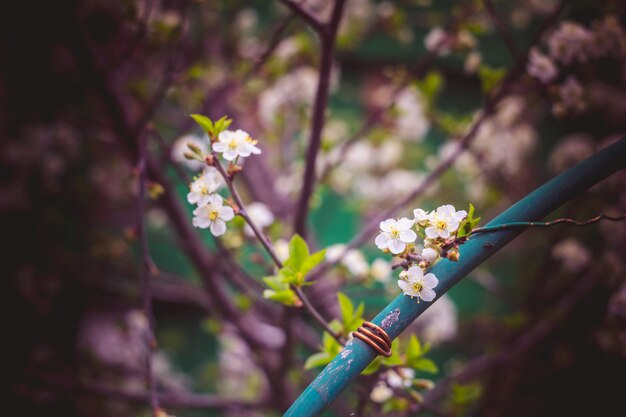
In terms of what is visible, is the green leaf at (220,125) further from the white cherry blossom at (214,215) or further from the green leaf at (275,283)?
the green leaf at (275,283)

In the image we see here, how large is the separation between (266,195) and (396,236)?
8.18 ft

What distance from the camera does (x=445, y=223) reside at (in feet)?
3.39

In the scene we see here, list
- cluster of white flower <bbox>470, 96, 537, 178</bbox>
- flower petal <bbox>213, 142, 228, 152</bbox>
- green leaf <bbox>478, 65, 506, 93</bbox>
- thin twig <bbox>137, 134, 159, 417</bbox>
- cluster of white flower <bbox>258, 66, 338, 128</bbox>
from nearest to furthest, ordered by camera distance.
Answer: flower petal <bbox>213, 142, 228, 152</bbox>
thin twig <bbox>137, 134, 159, 417</bbox>
green leaf <bbox>478, 65, 506, 93</bbox>
cluster of white flower <bbox>470, 96, 537, 178</bbox>
cluster of white flower <bbox>258, 66, 338, 128</bbox>

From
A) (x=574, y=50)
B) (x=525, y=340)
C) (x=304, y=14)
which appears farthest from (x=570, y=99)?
(x=525, y=340)

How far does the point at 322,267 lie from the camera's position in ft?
6.98

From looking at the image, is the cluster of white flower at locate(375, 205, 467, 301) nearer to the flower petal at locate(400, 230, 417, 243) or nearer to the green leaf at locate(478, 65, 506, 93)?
the flower petal at locate(400, 230, 417, 243)

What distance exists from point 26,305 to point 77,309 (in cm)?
52

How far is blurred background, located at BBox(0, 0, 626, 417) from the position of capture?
2.16 metres

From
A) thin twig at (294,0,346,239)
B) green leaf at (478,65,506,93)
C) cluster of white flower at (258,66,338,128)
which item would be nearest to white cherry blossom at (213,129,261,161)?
thin twig at (294,0,346,239)

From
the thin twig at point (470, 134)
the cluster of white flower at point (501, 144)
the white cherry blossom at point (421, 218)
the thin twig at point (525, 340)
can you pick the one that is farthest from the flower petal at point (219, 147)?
the cluster of white flower at point (501, 144)

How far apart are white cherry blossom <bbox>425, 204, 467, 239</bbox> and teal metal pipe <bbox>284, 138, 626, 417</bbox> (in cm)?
7

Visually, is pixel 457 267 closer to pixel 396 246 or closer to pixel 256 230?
pixel 396 246

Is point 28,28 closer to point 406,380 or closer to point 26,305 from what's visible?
point 26,305

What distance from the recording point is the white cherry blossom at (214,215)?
117cm
